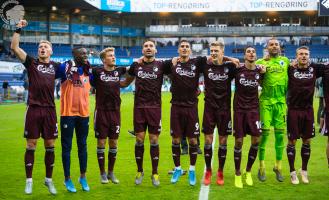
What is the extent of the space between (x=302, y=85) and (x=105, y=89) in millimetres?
3423

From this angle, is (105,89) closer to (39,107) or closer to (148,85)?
(148,85)

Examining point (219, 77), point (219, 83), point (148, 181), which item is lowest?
point (148, 181)

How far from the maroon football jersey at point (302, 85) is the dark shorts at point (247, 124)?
2.52ft

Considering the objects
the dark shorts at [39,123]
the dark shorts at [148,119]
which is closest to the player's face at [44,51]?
the dark shorts at [39,123]

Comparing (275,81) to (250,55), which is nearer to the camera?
(250,55)

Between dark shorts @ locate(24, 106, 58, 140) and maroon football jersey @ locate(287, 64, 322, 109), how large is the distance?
4.13m

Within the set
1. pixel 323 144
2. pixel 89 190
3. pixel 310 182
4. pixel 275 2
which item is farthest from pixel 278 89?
pixel 275 2

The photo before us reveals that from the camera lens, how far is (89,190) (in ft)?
26.0

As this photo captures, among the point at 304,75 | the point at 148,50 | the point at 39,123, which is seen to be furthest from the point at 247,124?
the point at 39,123

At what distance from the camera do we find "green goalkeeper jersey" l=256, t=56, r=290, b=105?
8.53 metres

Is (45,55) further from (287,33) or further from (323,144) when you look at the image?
(287,33)

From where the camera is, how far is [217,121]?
841cm

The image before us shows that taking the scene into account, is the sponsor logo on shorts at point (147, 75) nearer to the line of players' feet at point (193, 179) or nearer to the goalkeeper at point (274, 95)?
the line of players' feet at point (193, 179)

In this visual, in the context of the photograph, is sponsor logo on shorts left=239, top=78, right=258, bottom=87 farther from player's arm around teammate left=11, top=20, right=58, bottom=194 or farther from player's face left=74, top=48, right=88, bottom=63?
player's arm around teammate left=11, top=20, right=58, bottom=194
